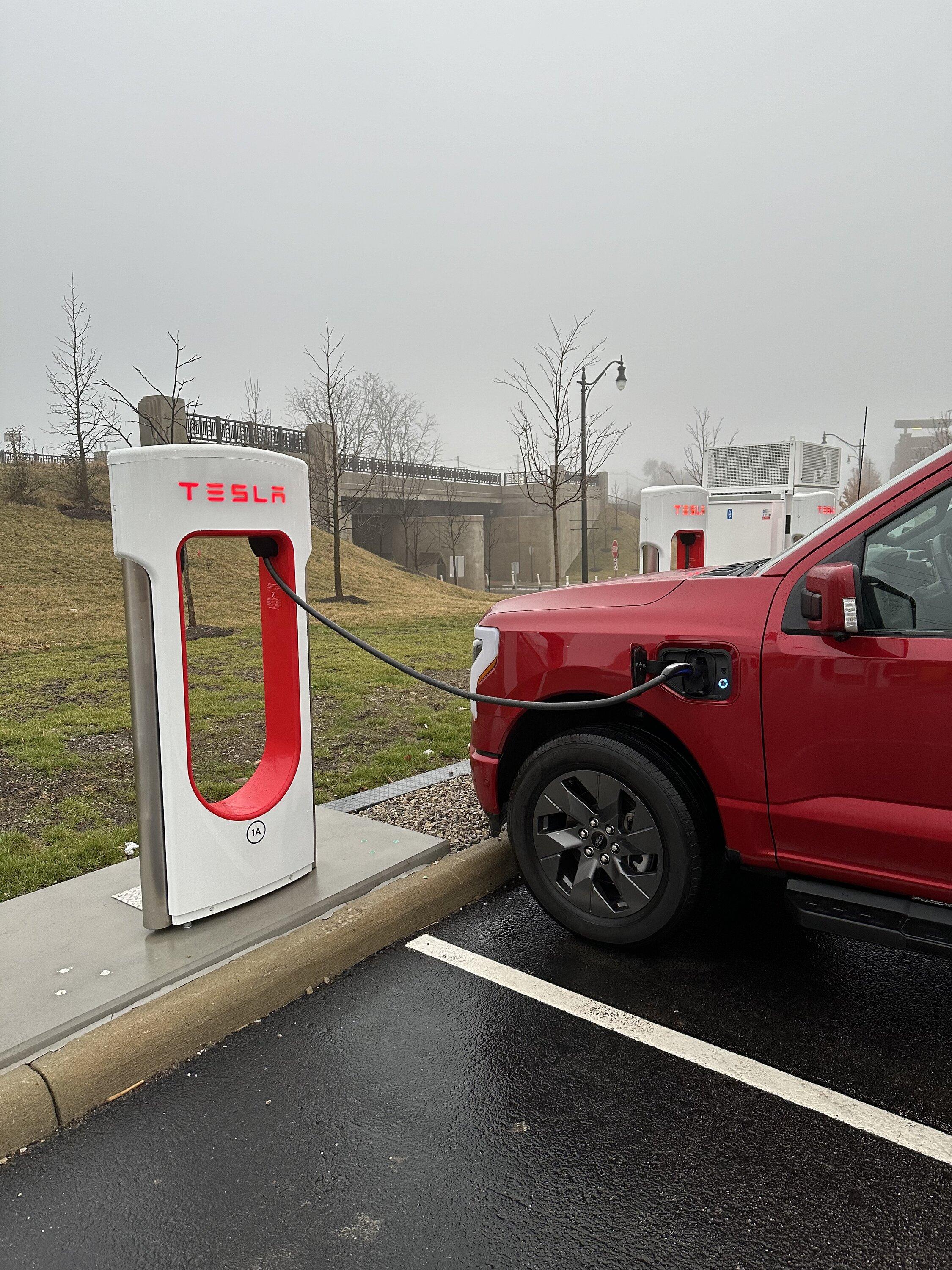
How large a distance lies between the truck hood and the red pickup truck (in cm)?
1

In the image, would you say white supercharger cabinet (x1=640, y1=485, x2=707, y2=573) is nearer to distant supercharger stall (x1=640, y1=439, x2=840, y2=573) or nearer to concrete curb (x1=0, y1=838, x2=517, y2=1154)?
distant supercharger stall (x1=640, y1=439, x2=840, y2=573)

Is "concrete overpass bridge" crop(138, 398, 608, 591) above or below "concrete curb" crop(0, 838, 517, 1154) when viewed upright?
above

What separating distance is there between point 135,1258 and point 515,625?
249 centimetres

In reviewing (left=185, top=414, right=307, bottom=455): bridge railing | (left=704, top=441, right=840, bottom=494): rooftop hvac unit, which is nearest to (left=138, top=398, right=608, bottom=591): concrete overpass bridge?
(left=185, top=414, right=307, bottom=455): bridge railing

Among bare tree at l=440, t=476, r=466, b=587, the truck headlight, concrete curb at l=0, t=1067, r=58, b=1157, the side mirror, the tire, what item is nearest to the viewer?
concrete curb at l=0, t=1067, r=58, b=1157

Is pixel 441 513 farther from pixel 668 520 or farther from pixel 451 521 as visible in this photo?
pixel 668 520

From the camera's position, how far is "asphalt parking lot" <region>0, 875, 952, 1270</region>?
2111mm

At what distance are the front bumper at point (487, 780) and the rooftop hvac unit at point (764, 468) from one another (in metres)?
13.1

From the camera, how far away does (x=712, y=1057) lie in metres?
2.84

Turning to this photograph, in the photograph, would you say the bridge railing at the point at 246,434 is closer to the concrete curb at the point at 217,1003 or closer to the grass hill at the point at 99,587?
the grass hill at the point at 99,587

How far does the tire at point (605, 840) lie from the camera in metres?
3.24

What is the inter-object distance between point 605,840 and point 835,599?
1.31m

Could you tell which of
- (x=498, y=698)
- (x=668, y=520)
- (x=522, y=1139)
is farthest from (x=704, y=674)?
(x=668, y=520)

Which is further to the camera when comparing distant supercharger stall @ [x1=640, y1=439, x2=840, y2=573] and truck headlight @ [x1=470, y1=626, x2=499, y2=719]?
distant supercharger stall @ [x1=640, y1=439, x2=840, y2=573]
